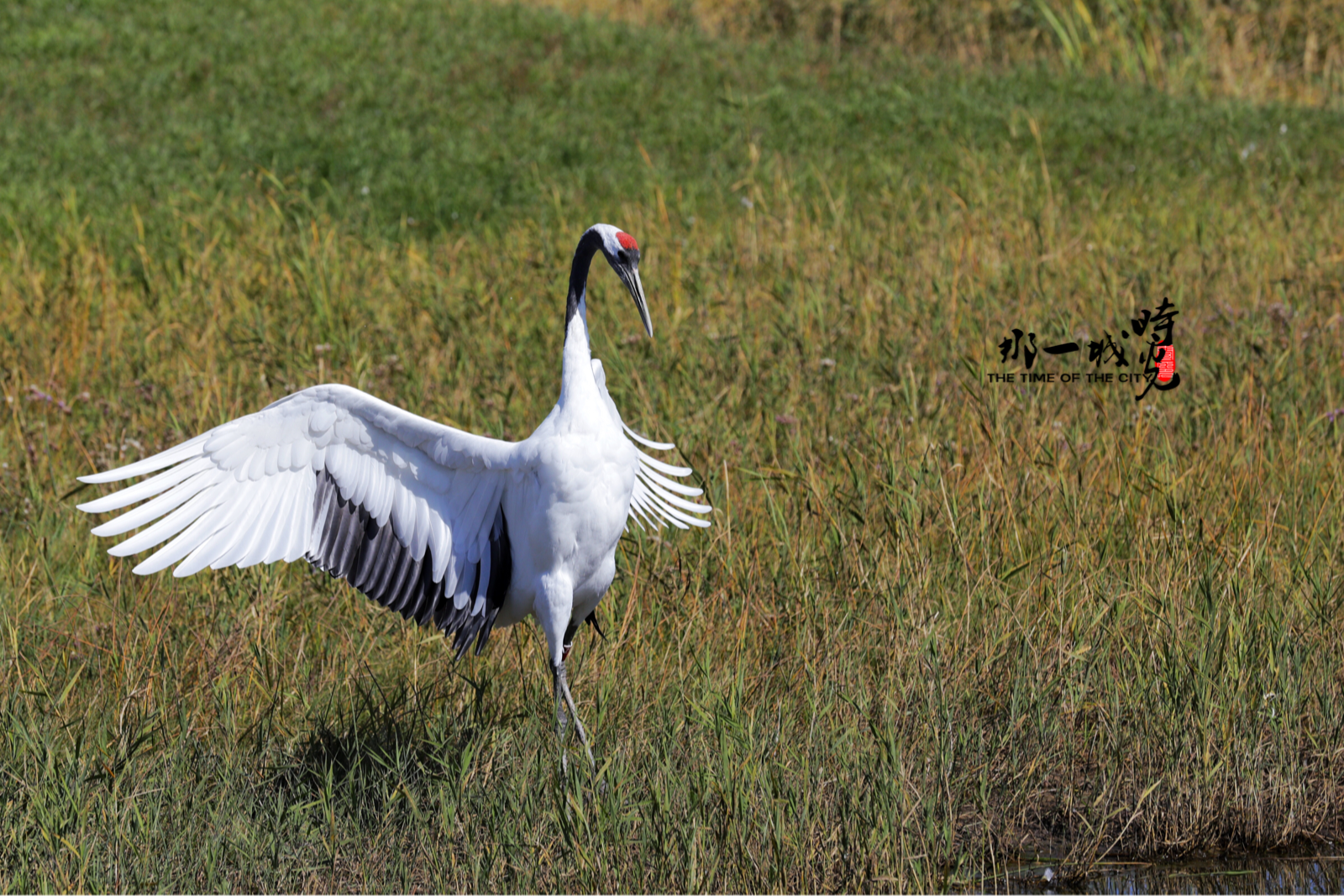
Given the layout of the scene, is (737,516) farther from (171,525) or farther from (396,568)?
(171,525)

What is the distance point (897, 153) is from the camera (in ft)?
29.7

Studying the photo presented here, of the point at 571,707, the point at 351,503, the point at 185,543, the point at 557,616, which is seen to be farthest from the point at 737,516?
the point at 185,543

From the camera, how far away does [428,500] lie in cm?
354

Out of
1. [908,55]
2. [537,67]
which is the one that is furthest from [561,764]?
[908,55]

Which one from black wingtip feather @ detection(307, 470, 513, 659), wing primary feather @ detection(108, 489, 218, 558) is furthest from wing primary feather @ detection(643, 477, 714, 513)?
wing primary feather @ detection(108, 489, 218, 558)

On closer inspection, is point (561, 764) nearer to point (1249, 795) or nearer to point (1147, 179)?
point (1249, 795)

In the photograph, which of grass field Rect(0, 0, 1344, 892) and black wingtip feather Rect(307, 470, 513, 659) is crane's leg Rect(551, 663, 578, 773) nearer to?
grass field Rect(0, 0, 1344, 892)

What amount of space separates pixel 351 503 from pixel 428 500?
0.20 metres

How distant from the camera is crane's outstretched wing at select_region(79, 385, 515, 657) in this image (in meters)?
3.29

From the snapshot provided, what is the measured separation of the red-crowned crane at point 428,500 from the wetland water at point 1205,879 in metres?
1.11

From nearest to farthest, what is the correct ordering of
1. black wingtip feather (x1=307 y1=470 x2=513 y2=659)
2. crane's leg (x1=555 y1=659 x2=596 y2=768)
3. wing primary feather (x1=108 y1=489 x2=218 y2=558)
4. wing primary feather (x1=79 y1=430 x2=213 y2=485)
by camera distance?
1. wing primary feather (x1=79 y1=430 x2=213 y2=485)
2. wing primary feather (x1=108 y1=489 x2=218 y2=558)
3. crane's leg (x1=555 y1=659 x2=596 y2=768)
4. black wingtip feather (x1=307 y1=470 x2=513 y2=659)

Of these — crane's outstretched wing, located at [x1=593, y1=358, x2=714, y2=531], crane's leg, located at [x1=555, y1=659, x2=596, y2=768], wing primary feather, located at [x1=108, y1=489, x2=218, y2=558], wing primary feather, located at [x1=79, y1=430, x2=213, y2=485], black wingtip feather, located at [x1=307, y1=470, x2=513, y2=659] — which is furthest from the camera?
crane's outstretched wing, located at [x1=593, y1=358, x2=714, y2=531]

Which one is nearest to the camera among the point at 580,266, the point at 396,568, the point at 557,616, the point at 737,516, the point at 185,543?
the point at 185,543

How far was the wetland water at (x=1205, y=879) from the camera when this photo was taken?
3088 mm
